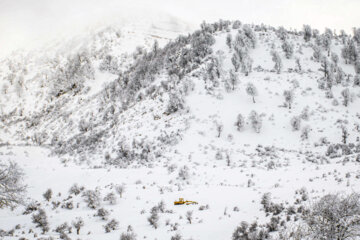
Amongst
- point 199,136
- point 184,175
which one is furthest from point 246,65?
point 184,175

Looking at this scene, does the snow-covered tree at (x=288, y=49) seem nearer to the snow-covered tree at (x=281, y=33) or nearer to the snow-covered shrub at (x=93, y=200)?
the snow-covered tree at (x=281, y=33)

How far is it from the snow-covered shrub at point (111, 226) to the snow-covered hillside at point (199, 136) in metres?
0.32

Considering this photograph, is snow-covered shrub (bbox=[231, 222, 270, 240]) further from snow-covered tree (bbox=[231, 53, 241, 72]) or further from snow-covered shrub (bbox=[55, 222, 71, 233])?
snow-covered tree (bbox=[231, 53, 241, 72])

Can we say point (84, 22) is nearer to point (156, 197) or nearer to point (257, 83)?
point (257, 83)

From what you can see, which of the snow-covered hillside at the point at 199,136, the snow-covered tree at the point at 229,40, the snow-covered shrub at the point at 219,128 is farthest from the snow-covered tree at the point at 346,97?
the snow-covered tree at the point at 229,40

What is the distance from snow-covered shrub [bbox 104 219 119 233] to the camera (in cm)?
1441

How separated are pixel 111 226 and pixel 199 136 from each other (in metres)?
25.9

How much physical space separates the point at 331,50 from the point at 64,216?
68.0 metres

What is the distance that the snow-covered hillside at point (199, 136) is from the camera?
1583cm

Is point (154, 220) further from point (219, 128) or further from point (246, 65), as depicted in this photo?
point (246, 65)

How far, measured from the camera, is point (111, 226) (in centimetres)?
1477

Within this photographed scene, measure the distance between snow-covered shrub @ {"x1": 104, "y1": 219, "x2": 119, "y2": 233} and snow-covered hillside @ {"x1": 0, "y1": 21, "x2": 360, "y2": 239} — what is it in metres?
0.32

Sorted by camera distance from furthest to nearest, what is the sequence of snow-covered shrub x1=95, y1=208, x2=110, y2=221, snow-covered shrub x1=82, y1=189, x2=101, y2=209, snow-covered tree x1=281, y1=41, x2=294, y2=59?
snow-covered tree x1=281, y1=41, x2=294, y2=59, snow-covered shrub x1=82, y1=189, x2=101, y2=209, snow-covered shrub x1=95, y1=208, x2=110, y2=221

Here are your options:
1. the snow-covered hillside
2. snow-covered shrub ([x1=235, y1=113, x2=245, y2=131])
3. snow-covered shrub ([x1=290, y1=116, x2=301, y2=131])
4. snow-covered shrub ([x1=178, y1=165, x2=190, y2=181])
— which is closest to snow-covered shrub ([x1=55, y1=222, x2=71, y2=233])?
the snow-covered hillside
